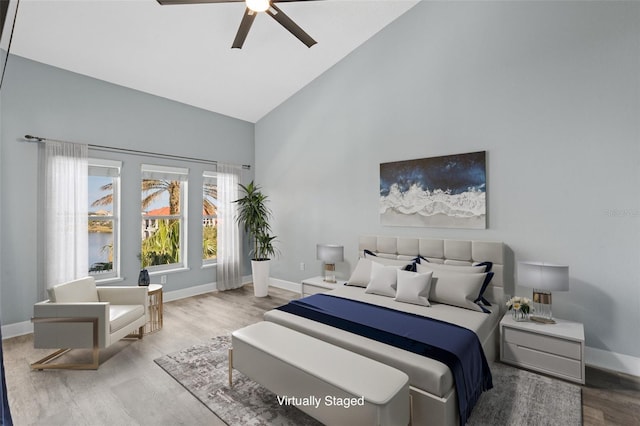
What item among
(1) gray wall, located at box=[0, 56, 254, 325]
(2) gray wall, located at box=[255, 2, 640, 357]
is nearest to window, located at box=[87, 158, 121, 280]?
(1) gray wall, located at box=[0, 56, 254, 325]

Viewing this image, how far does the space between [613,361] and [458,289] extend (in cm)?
151

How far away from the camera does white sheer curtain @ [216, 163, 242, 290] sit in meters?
5.66

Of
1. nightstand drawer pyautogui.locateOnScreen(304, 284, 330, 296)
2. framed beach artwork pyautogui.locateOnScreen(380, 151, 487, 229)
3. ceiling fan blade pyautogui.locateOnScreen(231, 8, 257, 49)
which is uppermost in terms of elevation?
ceiling fan blade pyautogui.locateOnScreen(231, 8, 257, 49)

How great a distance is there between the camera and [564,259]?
10.2 feet

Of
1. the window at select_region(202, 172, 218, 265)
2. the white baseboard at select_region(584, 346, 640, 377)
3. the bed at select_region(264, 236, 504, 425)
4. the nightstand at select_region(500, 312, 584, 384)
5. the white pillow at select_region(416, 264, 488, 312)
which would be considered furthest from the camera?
the window at select_region(202, 172, 218, 265)

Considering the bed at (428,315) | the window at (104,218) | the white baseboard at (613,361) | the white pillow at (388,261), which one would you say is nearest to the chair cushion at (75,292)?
the window at (104,218)

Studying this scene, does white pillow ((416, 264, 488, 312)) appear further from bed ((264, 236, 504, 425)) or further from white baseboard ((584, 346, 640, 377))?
white baseboard ((584, 346, 640, 377))

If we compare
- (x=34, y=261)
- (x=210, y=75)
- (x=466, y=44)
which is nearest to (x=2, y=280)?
(x=34, y=261)

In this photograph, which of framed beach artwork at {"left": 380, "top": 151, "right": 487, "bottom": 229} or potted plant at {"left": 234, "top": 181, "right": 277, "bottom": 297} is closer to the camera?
framed beach artwork at {"left": 380, "top": 151, "right": 487, "bottom": 229}

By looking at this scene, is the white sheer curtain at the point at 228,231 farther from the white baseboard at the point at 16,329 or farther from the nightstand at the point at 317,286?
the white baseboard at the point at 16,329

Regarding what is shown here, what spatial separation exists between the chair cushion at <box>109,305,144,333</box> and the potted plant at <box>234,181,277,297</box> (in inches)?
80.4

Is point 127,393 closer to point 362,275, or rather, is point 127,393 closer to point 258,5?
point 362,275

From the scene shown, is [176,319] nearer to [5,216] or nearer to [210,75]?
[5,216]

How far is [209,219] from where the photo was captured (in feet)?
18.9
